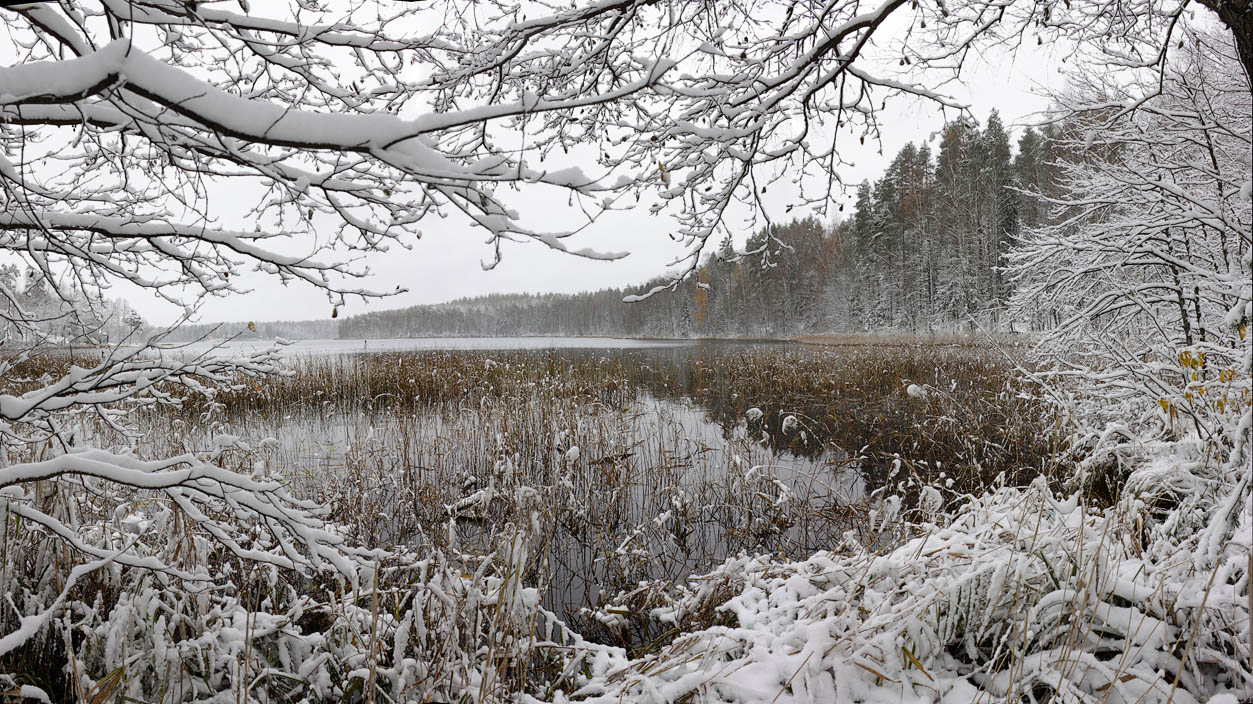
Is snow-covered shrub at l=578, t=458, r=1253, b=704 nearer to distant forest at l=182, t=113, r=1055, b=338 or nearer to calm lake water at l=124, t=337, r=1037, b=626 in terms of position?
calm lake water at l=124, t=337, r=1037, b=626

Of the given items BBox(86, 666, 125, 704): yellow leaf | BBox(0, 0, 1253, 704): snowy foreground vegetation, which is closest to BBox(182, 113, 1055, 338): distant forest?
BBox(0, 0, 1253, 704): snowy foreground vegetation

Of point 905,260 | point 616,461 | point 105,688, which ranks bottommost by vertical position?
point 616,461

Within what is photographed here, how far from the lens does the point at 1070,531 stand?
197cm

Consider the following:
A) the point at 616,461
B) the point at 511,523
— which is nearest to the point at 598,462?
the point at 616,461

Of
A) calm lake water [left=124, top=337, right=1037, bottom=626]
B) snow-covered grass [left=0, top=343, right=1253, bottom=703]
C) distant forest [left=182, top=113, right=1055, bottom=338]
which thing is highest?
distant forest [left=182, top=113, right=1055, bottom=338]

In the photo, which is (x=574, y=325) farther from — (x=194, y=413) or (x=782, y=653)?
(x=782, y=653)

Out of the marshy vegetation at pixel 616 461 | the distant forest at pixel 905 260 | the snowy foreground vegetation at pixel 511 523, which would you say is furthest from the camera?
the distant forest at pixel 905 260

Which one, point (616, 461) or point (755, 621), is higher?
point (755, 621)

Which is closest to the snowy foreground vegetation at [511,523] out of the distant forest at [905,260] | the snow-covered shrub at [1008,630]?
the snow-covered shrub at [1008,630]

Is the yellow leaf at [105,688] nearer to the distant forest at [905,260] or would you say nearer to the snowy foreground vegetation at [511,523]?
the snowy foreground vegetation at [511,523]

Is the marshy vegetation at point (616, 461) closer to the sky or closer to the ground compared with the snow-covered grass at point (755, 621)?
closer to the ground

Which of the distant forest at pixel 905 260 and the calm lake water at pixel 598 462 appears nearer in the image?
the calm lake water at pixel 598 462

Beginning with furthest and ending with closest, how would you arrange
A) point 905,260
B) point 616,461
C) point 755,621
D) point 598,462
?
point 905,260, point 616,461, point 598,462, point 755,621

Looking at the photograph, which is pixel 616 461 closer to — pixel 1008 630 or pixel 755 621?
pixel 755 621
